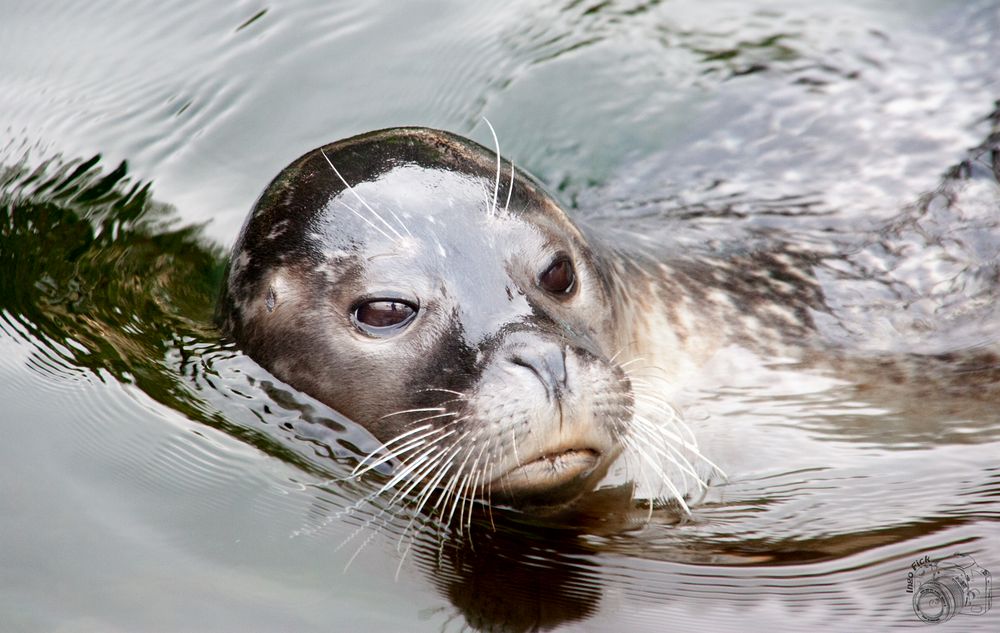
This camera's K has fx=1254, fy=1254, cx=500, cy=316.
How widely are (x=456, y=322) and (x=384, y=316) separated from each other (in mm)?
222

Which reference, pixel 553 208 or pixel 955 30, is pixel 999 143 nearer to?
pixel 955 30

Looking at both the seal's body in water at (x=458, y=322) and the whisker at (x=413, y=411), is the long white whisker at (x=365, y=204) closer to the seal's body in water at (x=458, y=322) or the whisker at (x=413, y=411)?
the seal's body in water at (x=458, y=322)

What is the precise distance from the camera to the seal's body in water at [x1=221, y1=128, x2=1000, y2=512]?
304 centimetres

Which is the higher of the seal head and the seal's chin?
the seal head

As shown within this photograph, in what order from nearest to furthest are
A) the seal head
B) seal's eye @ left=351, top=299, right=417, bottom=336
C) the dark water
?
1. the dark water
2. the seal head
3. seal's eye @ left=351, top=299, right=417, bottom=336

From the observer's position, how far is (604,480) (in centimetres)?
344

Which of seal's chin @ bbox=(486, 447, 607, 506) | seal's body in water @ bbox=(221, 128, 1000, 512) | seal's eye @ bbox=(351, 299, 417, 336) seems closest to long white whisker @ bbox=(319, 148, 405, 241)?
seal's body in water @ bbox=(221, 128, 1000, 512)

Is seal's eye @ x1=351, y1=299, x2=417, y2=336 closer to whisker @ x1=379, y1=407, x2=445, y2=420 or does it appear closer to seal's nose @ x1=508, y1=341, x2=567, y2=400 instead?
whisker @ x1=379, y1=407, x2=445, y2=420

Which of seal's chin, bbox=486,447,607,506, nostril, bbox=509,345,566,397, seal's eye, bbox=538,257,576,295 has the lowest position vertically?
seal's chin, bbox=486,447,607,506

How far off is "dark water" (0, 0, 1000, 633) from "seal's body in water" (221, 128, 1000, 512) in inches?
5.8

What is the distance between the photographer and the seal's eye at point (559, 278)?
3436 mm

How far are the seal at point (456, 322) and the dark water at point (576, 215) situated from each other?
153mm

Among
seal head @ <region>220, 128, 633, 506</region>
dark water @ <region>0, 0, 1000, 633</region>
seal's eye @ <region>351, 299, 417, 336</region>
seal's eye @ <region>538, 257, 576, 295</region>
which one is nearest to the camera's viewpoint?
dark water @ <region>0, 0, 1000, 633</region>

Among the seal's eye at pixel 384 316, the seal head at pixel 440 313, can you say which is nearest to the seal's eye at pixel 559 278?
the seal head at pixel 440 313
